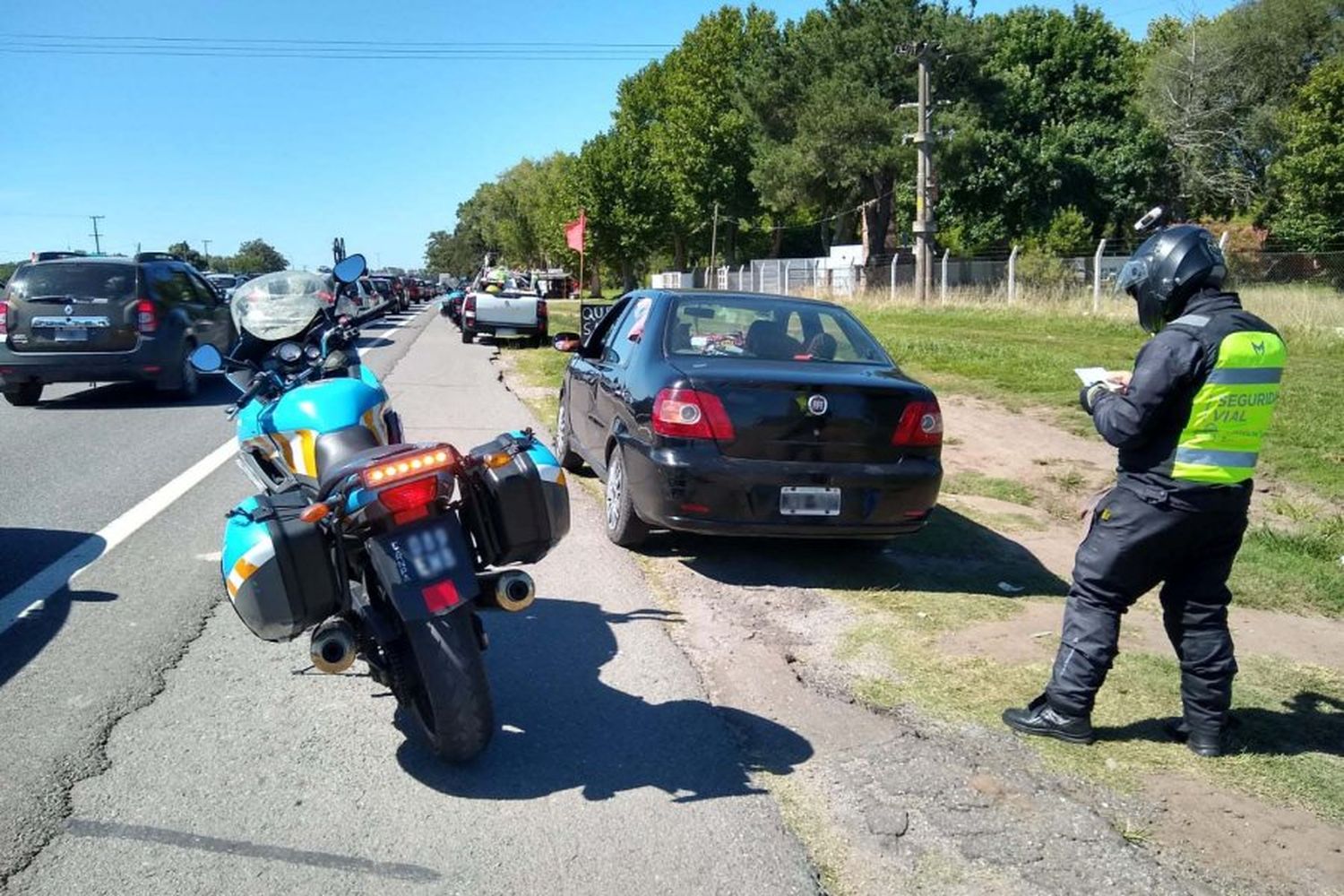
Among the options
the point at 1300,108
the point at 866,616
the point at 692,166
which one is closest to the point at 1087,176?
the point at 1300,108

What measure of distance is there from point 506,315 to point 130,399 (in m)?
11.3

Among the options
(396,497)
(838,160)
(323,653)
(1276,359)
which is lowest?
(323,653)

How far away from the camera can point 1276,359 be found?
12.6 ft

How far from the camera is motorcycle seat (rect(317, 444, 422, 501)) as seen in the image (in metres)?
3.54

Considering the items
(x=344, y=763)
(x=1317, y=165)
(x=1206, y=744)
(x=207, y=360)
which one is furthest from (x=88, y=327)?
(x=1317, y=165)

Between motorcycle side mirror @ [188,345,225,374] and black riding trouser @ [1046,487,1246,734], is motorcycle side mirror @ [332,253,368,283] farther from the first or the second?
black riding trouser @ [1046,487,1246,734]

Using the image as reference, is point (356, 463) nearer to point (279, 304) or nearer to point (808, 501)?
point (279, 304)

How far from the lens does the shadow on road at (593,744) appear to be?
3.76 metres

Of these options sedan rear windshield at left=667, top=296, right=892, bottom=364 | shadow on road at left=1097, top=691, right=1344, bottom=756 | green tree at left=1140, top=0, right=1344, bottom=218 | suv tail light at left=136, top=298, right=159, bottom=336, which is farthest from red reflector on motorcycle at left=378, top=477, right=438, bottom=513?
green tree at left=1140, top=0, right=1344, bottom=218

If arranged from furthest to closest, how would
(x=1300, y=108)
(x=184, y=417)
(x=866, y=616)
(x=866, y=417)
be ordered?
(x=1300, y=108)
(x=184, y=417)
(x=866, y=417)
(x=866, y=616)

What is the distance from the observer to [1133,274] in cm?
416

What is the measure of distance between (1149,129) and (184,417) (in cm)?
4308

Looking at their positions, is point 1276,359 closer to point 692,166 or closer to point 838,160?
point 838,160

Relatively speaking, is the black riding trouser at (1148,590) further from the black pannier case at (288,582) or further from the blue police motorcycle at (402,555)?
the black pannier case at (288,582)
